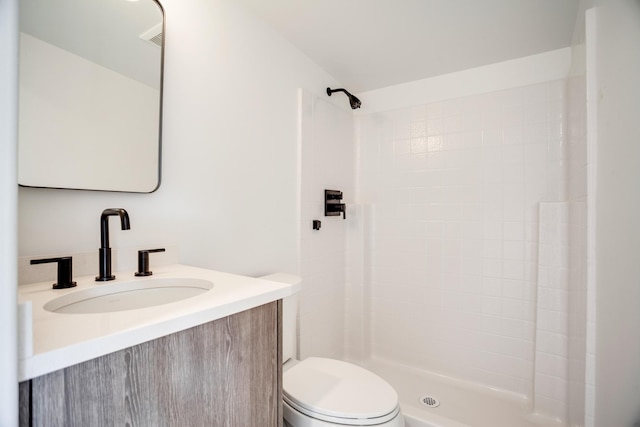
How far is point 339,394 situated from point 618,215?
43.5 inches

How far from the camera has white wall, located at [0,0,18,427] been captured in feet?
1.26

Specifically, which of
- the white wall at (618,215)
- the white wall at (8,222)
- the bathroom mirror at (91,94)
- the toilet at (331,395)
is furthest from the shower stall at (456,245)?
the white wall at (8,222)

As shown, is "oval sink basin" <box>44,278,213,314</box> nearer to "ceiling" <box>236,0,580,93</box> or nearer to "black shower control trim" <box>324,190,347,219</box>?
"black shower control trim" <box>324,190,347,219</box>

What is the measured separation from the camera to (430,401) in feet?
5.96

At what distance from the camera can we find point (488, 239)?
1.95m

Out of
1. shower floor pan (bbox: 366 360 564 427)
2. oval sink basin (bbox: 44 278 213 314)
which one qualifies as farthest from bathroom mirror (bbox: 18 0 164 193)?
shower floor pan (bbox: 366 360 564 427)

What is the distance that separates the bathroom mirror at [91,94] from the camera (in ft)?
2.62

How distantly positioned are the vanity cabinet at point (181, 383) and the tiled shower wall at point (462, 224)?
1554 mm

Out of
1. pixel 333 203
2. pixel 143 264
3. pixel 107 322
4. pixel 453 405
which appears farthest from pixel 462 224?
pixel 107 322

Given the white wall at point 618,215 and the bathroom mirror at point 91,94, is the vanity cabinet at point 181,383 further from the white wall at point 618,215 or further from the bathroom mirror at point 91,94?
the white wall at point 618,215

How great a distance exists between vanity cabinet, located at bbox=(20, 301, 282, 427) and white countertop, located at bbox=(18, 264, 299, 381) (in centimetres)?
2

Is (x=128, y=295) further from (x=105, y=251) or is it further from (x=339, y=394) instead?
(x=339, y=394)

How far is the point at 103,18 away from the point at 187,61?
11.5 inches

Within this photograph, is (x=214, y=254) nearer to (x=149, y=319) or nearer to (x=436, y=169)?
(x=149, y=319)
